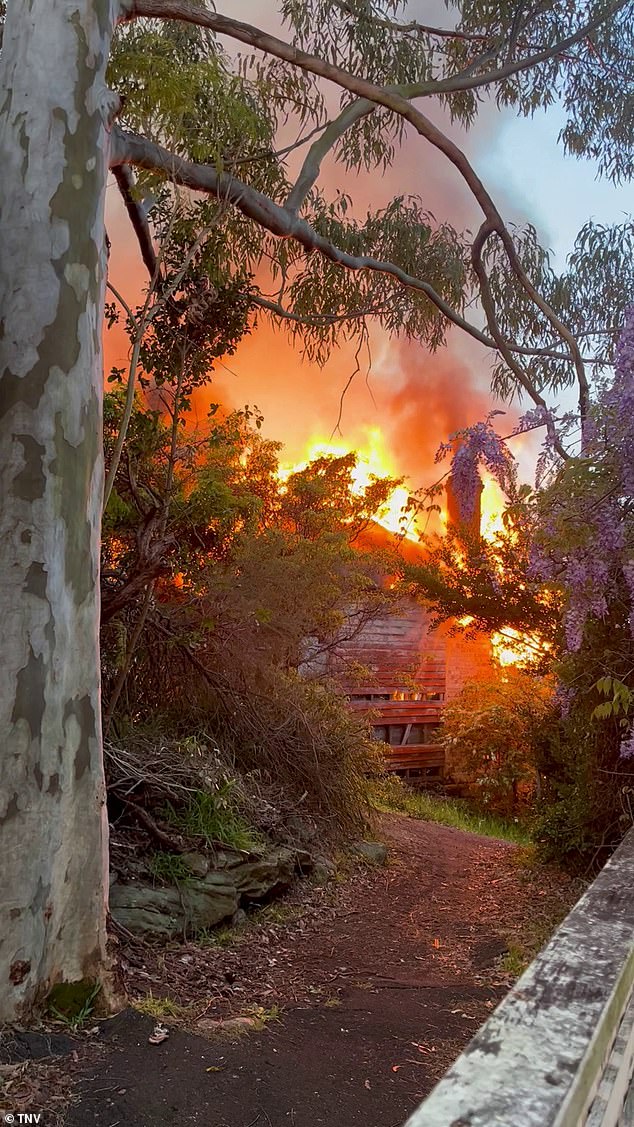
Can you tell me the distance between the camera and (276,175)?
6.53 m

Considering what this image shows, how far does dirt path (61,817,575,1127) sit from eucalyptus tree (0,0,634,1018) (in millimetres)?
575

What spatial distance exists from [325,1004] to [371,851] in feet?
9.63

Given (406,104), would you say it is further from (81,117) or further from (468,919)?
(468,919)

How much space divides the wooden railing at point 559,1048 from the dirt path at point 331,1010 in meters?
1.81

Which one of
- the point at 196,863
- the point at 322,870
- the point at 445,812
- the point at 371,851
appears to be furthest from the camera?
the point at 445,812

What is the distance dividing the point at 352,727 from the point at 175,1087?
15.9ft

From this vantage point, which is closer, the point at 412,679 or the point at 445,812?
the point at 445,812

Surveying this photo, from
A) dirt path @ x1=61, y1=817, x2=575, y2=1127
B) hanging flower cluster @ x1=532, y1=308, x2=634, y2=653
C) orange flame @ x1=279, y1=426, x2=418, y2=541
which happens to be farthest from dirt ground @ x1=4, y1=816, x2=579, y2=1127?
orange flame @ x1=279, y1=426, x2=418, y2=541

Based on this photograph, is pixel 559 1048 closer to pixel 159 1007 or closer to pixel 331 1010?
pixel 159 1007

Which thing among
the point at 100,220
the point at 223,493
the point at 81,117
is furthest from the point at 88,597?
the point at 223,493

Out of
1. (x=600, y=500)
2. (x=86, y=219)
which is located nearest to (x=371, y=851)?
(x=600, y=500)

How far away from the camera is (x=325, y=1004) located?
3.99m

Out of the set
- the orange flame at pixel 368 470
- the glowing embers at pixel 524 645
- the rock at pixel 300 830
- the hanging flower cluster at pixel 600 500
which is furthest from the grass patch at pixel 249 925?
the orange flame at pixel 368 470

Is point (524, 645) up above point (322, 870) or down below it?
above
